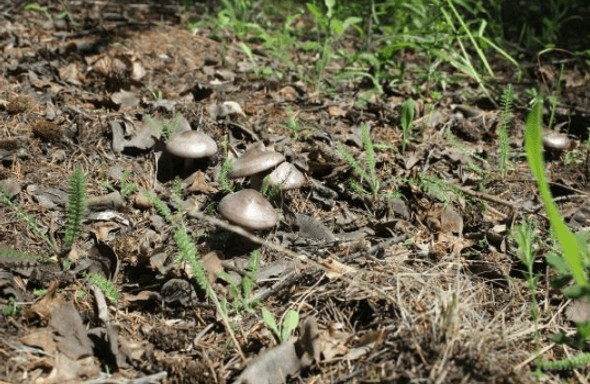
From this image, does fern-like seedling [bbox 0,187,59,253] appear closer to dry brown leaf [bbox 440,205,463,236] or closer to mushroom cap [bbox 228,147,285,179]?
mushroom cap [bbox 228,147,285,179]

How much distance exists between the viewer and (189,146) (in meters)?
2.96

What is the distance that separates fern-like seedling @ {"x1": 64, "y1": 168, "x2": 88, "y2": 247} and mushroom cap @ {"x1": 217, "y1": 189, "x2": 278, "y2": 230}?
2.01ft

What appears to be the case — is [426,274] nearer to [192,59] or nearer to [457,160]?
[457,160]

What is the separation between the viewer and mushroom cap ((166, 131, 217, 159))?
2957 mm

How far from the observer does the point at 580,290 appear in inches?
69.6

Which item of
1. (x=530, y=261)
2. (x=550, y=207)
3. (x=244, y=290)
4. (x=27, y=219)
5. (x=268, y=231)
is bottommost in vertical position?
(x=268, y=231)

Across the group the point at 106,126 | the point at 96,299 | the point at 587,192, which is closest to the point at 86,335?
the point at 96,299

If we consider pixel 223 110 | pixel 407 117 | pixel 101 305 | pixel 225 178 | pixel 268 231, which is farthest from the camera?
pixel 223 110

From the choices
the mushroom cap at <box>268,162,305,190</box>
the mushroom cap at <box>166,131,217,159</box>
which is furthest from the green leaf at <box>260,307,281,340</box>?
the mushroom cap at <box>166,131,217,159</box>

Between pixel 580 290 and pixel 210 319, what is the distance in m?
1.35

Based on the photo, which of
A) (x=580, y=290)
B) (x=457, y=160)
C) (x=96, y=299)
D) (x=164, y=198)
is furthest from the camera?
(x=457, y=160)

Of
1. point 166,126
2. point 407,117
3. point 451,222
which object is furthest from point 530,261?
point 166,126

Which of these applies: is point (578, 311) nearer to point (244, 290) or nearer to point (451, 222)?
point (451, 222)

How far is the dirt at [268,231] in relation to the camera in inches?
76.0
